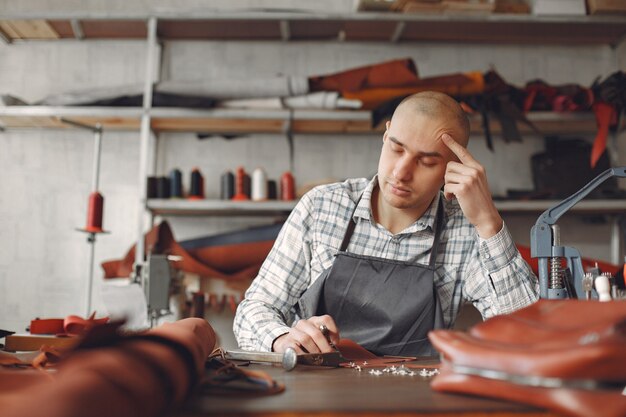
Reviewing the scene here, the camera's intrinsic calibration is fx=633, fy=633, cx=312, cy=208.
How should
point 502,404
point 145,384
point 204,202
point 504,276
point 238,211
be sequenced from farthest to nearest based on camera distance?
1. point 238,211
2. point 204,202
3. point 504,276
4. point 502,404
5. point 145,384

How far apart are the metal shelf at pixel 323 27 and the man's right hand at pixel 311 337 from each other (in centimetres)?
279

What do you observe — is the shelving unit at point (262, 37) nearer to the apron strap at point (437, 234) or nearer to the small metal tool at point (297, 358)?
the apron strap at point (437, 234)

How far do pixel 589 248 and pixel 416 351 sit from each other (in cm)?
272

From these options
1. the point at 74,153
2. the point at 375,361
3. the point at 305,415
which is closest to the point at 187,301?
the point at 74,153

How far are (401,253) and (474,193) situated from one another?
433 mm

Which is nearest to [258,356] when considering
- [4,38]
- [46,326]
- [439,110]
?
[46,326]

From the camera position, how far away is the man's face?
210 cm

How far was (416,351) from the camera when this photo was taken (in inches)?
79.6

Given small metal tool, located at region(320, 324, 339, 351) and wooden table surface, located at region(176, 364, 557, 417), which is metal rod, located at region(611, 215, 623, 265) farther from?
wooden table surface, located at region(176, 364, 557, 417)

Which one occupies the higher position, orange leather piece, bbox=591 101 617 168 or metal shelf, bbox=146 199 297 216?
orange leather piece, bbox=591 101 617 168

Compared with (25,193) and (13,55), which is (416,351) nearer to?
(25,193)

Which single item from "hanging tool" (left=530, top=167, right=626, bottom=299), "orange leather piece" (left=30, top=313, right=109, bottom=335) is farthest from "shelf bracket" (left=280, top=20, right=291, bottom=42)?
"hanging tool" (left=530, top=167, right=626, bottom=299)

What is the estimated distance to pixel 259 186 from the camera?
3852 millimetres

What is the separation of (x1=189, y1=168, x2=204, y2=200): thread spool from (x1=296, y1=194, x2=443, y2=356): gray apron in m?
1.96
